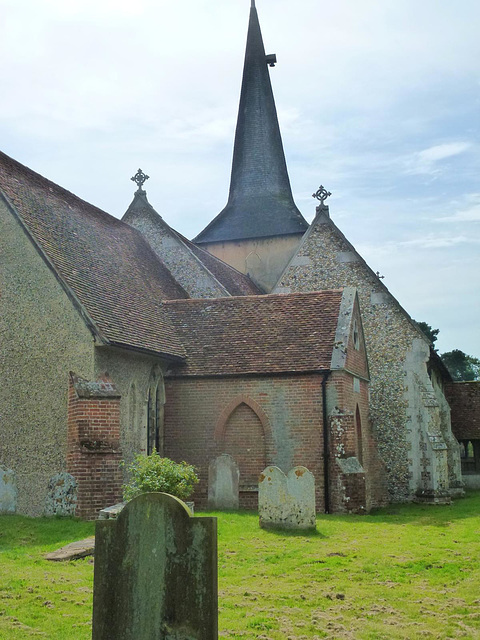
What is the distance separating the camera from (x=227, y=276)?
29.4 meters

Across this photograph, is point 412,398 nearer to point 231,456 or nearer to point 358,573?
point 231,456

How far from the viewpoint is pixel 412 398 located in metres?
23.8

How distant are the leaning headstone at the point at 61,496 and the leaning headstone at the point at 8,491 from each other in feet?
3.07

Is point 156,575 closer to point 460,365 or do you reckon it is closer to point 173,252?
point 173,252

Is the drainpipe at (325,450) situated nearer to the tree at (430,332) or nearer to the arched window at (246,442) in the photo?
the arched window at (246,442)

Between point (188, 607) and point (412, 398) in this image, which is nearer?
point (188, 607)

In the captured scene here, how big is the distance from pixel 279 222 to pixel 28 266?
63.6 ft

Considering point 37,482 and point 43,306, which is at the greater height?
point 43,306

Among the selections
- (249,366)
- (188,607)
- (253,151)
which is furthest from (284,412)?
(253,151)

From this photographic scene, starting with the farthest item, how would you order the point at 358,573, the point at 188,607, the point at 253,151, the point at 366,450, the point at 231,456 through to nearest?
the point at 253,151 → the point at 366,450 → the point at 231,456 → the point at 358,573 → the point at 188,607

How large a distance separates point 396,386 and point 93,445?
12.2 metres

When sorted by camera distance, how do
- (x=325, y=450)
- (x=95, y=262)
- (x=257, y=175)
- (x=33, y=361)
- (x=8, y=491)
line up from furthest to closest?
(x=257, y=175)
(x=95, y=262)
(x=325, y=450)
(x=33, y=361)
(x=8, y=491)

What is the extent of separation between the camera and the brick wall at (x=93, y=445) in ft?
48.9

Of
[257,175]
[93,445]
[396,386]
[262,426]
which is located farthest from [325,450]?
[257,175]
